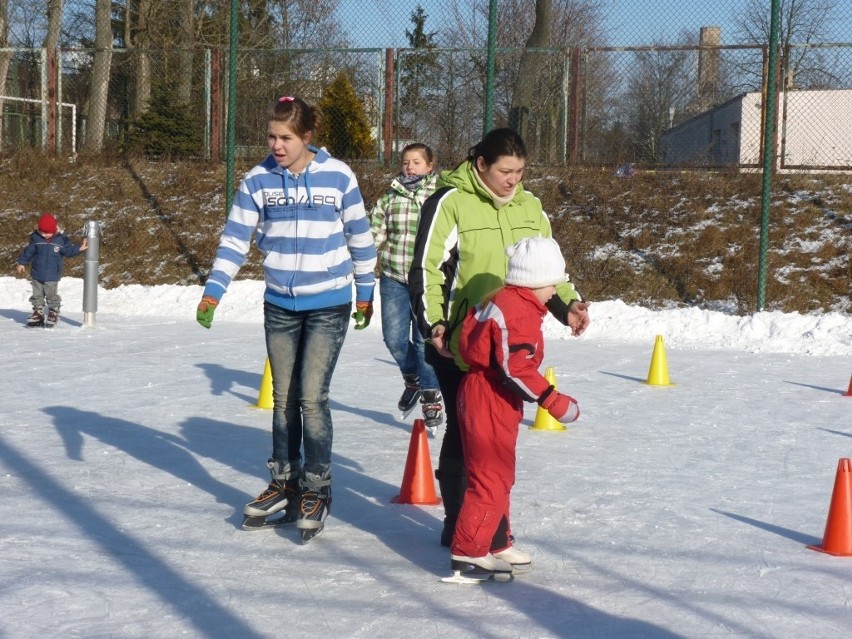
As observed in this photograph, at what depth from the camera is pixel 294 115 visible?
14.2 ft

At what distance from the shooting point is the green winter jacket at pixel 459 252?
4.02 metres

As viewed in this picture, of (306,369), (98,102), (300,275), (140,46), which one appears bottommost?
(306,369)

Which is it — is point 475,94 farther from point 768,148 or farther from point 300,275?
point 300,275

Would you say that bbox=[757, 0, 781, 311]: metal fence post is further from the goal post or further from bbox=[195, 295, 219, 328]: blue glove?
the goal post

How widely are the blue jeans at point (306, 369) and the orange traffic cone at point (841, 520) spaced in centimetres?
195

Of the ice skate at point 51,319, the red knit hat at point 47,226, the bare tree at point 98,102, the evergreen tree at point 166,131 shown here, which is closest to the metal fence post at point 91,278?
the ice skate at point 51,319

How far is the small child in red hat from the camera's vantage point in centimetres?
1095

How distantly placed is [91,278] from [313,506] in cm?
731

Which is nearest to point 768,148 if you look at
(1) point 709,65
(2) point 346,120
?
(1) point 709,65

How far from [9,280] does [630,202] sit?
7886 mm

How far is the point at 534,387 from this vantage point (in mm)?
3549

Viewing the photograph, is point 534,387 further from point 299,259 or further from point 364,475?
point 364,475

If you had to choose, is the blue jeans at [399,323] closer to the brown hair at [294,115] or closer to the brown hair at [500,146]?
the brown hair at [294,115]

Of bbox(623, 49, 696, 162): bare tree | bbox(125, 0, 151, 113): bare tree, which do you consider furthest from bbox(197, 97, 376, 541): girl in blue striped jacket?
bbox(125, 0, 151, 113): bare tree
